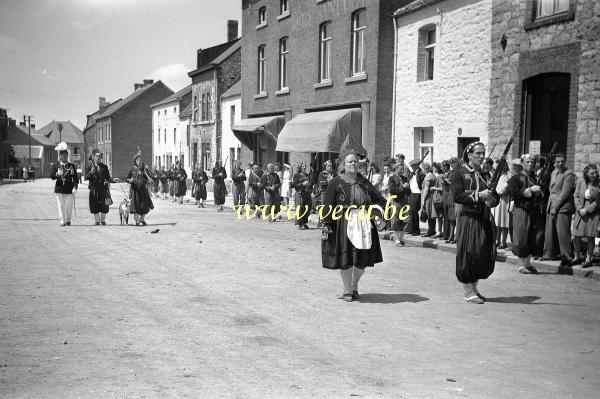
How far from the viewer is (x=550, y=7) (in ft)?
48.3

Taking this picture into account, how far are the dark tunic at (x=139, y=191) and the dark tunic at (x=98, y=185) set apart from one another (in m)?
0.66

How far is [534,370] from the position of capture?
5391 millimetres

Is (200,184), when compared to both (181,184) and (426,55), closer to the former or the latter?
(181,184)

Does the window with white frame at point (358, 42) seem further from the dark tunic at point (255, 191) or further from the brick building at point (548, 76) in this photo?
the brick building at point (548, 76)

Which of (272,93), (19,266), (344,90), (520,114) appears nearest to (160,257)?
(19,266)

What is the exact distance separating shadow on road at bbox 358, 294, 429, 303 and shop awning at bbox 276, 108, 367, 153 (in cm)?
1402

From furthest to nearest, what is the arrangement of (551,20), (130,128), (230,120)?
(130,128) → (230,120) → (551,20)

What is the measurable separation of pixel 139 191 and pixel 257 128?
41.7ft

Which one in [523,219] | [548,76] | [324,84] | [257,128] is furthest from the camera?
[257,128]

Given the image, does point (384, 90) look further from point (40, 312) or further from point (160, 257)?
point (40, 312)

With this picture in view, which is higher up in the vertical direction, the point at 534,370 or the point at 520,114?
the point at 520,114

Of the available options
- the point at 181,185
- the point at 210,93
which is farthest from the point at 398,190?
the point at 210,93

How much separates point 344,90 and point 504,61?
855cm

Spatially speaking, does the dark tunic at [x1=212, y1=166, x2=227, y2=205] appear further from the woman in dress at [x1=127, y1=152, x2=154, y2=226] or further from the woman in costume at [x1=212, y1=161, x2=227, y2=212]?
the woman in dress at [x1=127, y1=152, x2=154, y2=226]
